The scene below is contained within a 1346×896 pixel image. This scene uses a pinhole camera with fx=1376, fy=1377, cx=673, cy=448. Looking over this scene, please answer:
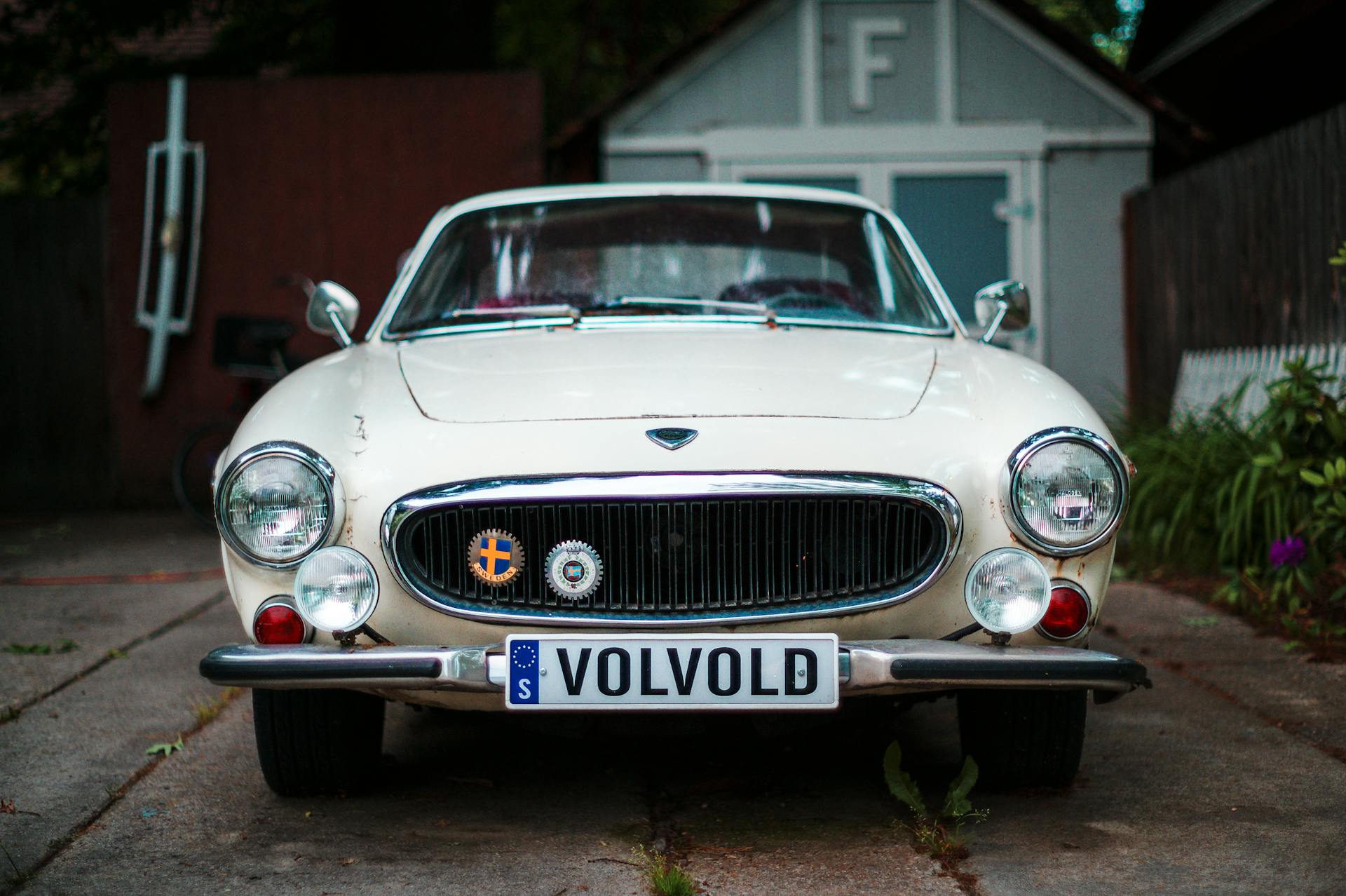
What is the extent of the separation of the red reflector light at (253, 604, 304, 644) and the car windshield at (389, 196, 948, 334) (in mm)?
1140

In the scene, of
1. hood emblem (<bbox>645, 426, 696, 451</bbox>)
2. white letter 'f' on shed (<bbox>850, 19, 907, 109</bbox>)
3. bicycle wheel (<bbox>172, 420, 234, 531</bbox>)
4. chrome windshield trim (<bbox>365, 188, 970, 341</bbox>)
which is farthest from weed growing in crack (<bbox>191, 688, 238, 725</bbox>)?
white letter 'f' on shed (<bbox>850, 19, 907, 109</bbox>)

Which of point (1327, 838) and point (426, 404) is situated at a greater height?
point (426, 404)

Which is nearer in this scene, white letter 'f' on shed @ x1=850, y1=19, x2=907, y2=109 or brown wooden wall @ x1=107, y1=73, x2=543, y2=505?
brown wooden wall @ x1=107, y1=73, x2=543, y2=505

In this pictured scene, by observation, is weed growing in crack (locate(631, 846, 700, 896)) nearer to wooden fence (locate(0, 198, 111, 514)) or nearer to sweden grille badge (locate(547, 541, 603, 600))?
sweden grille badge (locate(547, 541, 603, 600))

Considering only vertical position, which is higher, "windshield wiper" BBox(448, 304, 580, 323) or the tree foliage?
the tree foliage

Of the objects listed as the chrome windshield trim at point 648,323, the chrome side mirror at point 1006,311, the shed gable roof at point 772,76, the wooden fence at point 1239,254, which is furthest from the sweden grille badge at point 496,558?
the shed gable roof at point 772,76

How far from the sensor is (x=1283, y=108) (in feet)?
36.3

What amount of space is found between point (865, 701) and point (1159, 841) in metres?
0.63

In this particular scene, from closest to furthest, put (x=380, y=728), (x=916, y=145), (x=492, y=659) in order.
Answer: (x=492, y=659)
(x=380, y=728)
(x=916, y=145)

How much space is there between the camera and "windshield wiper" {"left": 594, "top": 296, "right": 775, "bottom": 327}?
11.6 feet

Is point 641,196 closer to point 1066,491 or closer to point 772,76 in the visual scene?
point 1066,491

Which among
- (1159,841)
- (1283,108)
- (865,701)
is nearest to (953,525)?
(865,701)

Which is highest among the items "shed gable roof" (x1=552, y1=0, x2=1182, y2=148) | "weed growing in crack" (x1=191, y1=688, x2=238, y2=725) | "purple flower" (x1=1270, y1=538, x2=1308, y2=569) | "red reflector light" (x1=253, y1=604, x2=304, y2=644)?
"shed gable roof" (x1=552, y1=0, x2=1182, y2=148)

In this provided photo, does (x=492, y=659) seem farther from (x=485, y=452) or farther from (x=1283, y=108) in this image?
(x=1283, y=108)
